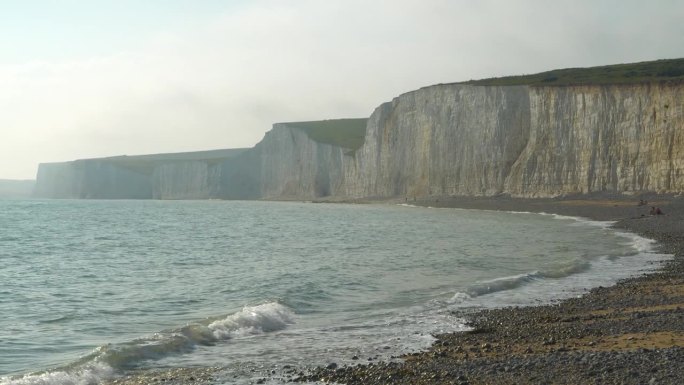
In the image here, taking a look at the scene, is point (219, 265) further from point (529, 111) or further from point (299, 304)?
point (529, 111)

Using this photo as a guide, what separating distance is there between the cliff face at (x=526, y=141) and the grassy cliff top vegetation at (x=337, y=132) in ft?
67.7

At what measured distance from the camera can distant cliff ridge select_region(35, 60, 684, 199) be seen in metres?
50.9

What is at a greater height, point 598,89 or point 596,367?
point 598,89

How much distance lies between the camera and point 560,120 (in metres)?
59.9

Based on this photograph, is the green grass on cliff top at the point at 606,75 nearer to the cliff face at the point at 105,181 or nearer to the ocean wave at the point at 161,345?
the ocean wave at the point at 161,345

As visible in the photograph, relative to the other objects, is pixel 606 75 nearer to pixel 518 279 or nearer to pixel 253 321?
pixel 518 279

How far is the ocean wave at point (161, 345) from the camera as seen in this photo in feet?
30.3

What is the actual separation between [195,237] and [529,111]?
3869 cm

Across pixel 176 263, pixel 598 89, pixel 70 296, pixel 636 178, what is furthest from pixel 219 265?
pixel 598 89

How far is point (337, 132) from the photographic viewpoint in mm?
122562

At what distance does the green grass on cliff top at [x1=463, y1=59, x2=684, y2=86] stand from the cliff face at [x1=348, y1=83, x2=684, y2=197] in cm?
199

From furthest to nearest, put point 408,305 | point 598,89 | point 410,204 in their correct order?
point 410,204 → point 598,89 → point 408,305

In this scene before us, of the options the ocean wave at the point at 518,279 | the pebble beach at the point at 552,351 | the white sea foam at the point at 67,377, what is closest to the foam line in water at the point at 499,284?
the ocean wave at the point at 518,279

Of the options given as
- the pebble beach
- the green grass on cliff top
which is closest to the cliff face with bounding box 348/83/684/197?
the green grass on cliff top
